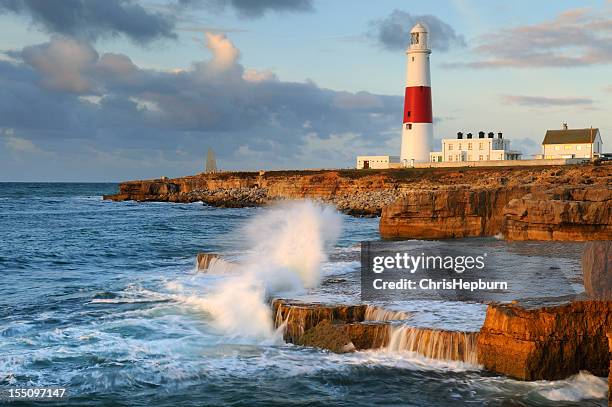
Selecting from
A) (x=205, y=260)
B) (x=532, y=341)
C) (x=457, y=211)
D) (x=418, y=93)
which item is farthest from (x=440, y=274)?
(x=418, y=93)

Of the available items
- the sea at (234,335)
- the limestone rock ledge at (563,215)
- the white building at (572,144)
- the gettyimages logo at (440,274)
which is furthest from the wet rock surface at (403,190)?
the white building at (572,144)

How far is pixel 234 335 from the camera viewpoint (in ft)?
42.0

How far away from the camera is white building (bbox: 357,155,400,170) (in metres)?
66.1

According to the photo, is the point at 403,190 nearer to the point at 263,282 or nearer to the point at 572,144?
the point at 572,144

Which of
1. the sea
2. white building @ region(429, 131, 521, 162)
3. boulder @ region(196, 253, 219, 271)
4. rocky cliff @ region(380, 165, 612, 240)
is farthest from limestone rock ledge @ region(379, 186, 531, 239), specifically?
white building @ region(429, 131, 521, 162)

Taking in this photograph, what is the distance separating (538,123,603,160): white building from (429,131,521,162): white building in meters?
3.32

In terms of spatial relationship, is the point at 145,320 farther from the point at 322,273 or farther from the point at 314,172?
the point at 314,172

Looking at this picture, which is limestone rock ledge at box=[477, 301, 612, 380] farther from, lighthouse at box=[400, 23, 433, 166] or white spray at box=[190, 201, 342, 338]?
lighthouse at box=[400, 23, 433, 166]

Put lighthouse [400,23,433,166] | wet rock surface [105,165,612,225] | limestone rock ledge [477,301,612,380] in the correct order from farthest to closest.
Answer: lighthouse [400,23,433,166] < wet rock surface [105,165,612,225] < limestone rock ledge [477,301,612,380]

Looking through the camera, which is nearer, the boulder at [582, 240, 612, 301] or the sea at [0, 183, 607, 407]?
the sea at [0, 183, 607, 407]

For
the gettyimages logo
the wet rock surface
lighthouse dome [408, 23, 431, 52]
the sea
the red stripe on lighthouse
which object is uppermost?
lighthouse dome [408, 23, 431, 52]

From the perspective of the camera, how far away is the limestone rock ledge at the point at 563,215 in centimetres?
1997

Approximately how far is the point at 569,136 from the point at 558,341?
58.8 m

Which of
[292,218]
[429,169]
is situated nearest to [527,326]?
[292,218]
